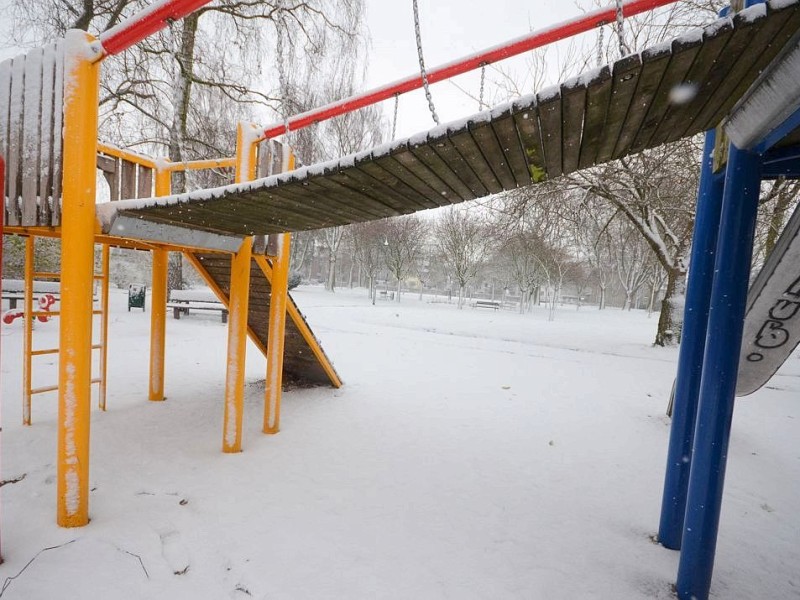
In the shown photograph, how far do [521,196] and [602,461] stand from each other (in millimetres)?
7629

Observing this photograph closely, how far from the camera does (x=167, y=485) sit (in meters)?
2.84

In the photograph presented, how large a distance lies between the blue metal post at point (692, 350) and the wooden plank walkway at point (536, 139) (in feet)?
1.96

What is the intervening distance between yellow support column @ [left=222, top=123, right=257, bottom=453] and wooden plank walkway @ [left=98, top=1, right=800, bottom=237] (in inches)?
30.5

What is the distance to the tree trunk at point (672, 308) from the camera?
1064 cm

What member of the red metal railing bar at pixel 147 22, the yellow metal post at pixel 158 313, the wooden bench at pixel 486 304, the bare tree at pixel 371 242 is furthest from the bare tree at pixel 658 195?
the bare tree at pixel 371 242

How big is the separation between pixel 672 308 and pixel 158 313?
12.5 m

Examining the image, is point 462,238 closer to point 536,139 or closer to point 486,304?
point 486,304

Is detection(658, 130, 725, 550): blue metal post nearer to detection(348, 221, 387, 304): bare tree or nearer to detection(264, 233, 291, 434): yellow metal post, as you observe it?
detection(264, 233, 291, 434): yellow metal post

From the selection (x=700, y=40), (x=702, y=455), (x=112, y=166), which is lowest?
(x=702, y=455)

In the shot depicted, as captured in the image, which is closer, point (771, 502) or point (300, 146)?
point (771, 502)

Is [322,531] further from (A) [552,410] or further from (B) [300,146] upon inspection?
(B) [300,146]

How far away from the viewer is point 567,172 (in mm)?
2111

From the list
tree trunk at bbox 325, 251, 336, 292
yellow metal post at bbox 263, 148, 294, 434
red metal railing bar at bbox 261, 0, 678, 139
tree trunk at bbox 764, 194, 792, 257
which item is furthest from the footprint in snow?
tree trunk at bbox 325, 251, 336, 292

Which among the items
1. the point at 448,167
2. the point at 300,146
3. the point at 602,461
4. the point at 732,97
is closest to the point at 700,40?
the point at 732,97
